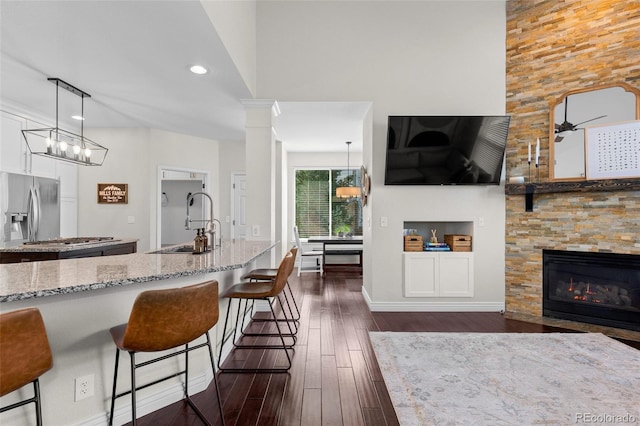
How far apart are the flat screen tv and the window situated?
12.3ft

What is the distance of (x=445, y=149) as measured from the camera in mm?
3717

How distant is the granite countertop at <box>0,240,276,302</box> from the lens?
1418 millimetres

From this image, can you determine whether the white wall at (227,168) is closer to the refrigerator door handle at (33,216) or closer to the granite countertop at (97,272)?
the refrigerator door handle at (33,216)

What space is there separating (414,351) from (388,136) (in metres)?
2.31

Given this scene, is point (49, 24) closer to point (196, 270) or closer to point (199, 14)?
point (199, 14)

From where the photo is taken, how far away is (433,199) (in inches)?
154

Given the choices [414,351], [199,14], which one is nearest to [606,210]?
[414,351]

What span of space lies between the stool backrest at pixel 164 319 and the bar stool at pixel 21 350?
1.03 ft

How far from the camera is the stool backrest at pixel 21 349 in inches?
44.5

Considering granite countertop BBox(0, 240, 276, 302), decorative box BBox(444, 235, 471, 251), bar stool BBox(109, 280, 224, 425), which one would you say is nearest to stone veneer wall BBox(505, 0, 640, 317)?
decorative box BBox(444, 235, 471, 251)

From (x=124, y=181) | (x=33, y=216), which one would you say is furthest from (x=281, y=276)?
(x=124, y=181)

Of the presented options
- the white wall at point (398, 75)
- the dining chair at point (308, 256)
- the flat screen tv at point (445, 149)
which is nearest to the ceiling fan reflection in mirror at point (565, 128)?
the flat screen tv at point (445, 149)

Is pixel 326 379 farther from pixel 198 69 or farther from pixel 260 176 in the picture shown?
pixel 198 69

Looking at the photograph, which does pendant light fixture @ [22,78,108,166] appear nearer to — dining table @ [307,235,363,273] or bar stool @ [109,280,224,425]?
bar stool @ [109,280,224,425]
